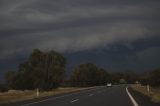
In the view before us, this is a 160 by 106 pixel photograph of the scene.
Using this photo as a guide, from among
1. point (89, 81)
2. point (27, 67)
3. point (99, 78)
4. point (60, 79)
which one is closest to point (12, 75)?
point (27, 67)

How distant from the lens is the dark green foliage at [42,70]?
81.1m

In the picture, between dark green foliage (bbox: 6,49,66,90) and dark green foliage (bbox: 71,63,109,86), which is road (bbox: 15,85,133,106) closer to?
dark green foliage (bbox: 6,49,66,90)

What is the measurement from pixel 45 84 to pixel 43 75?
9.41 ft

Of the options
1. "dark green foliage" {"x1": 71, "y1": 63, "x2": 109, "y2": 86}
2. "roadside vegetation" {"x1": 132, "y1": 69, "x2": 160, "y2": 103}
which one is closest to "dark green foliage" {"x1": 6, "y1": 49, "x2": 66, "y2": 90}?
"roadside vegetation" {"x1": 132, "y1": 69, "x2": 160, "y2": 103}

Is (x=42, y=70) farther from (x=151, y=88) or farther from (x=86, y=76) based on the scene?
(x=86, y=76)

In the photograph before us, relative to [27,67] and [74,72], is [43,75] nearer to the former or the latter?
[27,67]

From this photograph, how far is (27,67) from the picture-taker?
85.6 meters

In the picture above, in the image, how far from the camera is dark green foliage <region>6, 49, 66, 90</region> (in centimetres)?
8106

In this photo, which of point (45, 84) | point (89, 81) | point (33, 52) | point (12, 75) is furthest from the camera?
point (89, 81)

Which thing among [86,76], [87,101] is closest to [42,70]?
[86,76]

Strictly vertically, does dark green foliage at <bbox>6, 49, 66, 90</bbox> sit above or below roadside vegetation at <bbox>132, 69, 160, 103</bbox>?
above

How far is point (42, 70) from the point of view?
82.8 m

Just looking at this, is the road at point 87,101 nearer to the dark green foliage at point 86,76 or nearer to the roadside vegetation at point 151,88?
the roadside vegetation at point 151,88

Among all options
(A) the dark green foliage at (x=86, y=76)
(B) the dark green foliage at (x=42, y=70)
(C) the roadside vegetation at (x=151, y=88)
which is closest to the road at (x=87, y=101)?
(C) the roadside vegetation at (x=151, y=88)
